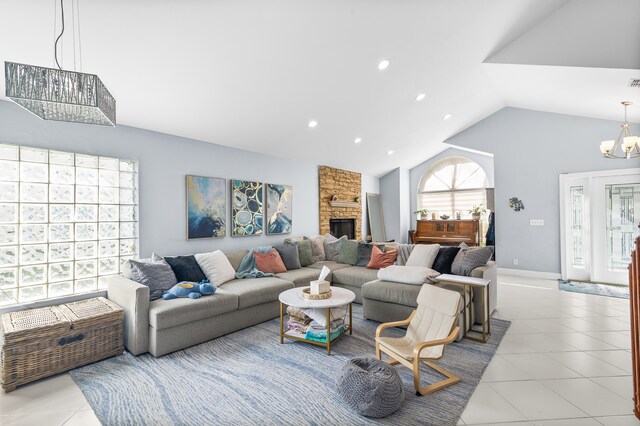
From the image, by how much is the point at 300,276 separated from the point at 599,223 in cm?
571

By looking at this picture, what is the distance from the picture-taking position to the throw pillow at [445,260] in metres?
3.96

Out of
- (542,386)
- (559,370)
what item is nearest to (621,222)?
(559,370)

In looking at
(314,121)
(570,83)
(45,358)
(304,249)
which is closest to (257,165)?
(314,121)

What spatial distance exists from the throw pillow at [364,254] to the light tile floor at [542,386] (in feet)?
7.15

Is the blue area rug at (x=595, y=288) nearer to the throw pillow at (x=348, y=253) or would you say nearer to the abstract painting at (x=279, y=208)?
the throw pillow at (x=348, y=253)

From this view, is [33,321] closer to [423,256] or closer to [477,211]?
[423,256]

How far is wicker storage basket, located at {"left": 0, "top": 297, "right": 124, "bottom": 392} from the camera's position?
2.41m

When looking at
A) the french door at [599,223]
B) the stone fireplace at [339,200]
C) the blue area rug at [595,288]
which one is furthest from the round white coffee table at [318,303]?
the french door at [599,223]

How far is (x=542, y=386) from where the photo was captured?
2422mm

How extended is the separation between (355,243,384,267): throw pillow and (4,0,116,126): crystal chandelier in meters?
4.05

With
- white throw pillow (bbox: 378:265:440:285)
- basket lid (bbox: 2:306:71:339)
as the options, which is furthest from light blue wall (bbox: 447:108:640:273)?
basket lid (bbox: 2:306:71:339)

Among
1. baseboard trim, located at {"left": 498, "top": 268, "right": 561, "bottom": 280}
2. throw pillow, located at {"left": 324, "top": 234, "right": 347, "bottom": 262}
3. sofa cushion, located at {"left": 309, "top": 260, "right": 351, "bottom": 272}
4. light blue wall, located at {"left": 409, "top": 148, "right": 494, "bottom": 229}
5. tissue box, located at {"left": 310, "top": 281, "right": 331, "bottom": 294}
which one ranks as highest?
light blue wall, located at {"left": 409, "top": 148, "right": 494, "bottom": 229}

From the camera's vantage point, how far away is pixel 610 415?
207cm

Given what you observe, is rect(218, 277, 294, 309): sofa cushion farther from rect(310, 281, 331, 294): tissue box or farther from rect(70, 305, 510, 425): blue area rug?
rect(310, 281, 331, 294): tissue box
